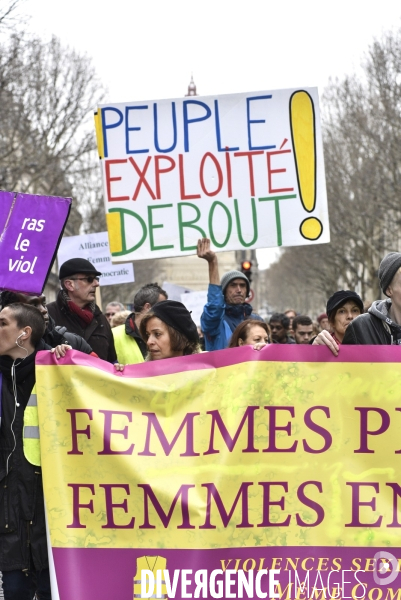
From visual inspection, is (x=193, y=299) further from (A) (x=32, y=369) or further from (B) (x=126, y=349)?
(A) (x=32, y=369)

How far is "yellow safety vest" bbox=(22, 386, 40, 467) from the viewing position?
4.53 meters

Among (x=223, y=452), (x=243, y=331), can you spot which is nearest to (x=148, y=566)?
(x=223, y=452)

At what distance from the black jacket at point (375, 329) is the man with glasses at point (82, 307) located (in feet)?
7.23

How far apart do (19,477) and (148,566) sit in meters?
0.66

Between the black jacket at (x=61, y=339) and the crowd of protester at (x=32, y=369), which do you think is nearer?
the crowd of protester at (x=32, y=369)

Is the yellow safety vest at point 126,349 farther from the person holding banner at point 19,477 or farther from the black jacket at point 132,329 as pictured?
the person holding banner at point 19,477

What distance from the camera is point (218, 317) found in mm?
6676

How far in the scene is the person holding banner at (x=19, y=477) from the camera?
177 inches

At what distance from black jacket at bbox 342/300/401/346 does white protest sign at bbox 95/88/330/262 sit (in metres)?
1.44

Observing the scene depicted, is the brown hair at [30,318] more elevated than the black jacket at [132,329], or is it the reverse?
the brown hair at [30,318]

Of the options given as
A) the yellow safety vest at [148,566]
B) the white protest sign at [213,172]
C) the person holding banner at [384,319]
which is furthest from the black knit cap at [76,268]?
the yellow safety vest at [148,566]

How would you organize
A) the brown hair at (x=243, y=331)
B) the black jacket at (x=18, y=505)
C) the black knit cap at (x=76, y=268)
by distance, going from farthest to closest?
the black knit cap at (x=76, y=268)
the brown hair at (x=243, y=331)
the black jacket at (x=18, y=505)

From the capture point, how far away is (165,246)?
6074 millimetres

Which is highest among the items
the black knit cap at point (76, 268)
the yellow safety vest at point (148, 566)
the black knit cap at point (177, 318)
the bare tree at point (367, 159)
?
the bare tree at point (367, 159)
